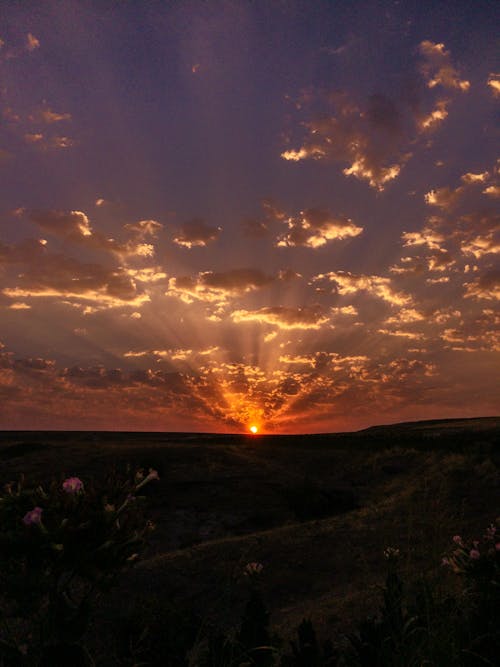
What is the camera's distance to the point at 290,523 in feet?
79.4

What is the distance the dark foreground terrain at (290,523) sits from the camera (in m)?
12.1

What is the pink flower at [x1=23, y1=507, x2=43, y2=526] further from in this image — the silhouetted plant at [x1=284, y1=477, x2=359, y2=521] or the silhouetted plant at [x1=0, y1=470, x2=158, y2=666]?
the silhouetted plant at [x1=284, y1=477, x2=359, y2=521]

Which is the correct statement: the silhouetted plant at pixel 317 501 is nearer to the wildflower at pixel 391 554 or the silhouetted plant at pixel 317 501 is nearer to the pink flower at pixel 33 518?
the wildflower at pixel 391 554

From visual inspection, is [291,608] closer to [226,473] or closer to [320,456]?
[226,473]

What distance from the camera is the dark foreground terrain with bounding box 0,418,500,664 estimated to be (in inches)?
476

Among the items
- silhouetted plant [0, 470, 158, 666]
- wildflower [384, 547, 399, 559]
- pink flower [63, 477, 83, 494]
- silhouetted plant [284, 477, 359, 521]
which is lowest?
silhouetted plant [284, 477, 359, 521]

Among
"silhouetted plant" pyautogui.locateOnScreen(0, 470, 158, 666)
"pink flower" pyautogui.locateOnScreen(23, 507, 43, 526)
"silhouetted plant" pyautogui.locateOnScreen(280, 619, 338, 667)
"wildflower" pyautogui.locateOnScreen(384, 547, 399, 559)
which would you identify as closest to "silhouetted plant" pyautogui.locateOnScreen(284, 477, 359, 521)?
"wildflower" pyautogui.locateOnScreen(384, 547, 399, 559)

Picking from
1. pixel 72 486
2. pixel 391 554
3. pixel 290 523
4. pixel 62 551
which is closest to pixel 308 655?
pixel 62 551

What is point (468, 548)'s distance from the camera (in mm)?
6668

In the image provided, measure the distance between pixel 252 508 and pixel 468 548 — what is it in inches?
833

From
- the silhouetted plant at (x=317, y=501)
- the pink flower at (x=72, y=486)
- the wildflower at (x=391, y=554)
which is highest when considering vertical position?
the pink flower at (x=72, y=486)

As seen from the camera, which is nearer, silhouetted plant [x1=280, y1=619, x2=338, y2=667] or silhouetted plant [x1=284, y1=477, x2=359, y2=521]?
silhouetted plant [x1=280, y1=619, x2=338, y2=667]

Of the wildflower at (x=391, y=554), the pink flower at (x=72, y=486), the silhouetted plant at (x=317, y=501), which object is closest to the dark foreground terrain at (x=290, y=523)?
the silhouetted plant at (x=317, y=501)

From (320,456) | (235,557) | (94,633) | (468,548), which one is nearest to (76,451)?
(320,456)
